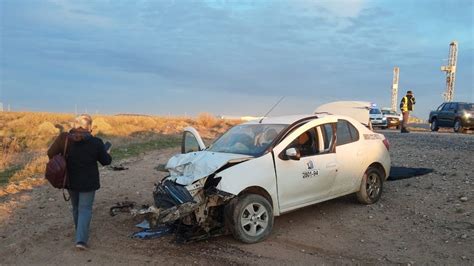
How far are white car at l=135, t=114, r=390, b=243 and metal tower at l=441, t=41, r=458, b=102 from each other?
6499 centimetres

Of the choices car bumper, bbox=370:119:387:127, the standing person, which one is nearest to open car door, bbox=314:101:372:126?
the standing person

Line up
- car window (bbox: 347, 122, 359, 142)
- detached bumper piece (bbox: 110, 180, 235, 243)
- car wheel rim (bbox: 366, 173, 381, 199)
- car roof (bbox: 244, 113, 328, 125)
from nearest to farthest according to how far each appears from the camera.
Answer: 1. detached bumper piece (bbox: 110, 180, 235, 243)
2. car roof (bbox: 244, 113, 328, 125)
3. car window (bbox: 347, 122, 359, 142)
4. car wheel rim (bbox: 366, 173, 381, 199)

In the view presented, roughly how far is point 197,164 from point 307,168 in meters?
1.75

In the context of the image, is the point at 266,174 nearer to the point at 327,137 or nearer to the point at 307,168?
the point at 307,168

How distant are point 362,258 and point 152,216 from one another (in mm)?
2823

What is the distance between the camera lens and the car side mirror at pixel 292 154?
22.7 ft

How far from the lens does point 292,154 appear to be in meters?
6.91

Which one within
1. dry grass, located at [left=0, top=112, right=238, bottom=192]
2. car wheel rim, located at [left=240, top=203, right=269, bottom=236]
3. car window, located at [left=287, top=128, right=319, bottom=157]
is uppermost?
car window, located at [left=287, top=128, right=319, bottom=157]

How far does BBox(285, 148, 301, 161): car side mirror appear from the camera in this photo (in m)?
6.91

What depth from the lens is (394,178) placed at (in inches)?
394

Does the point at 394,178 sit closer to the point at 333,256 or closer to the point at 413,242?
the point at 413,242

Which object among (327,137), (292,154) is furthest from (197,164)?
(327,137)

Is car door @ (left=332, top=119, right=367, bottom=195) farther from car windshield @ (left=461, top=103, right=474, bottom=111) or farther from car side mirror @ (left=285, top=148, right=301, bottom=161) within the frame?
car windshield @ (left=461, top=103, right=474, bottom=111)

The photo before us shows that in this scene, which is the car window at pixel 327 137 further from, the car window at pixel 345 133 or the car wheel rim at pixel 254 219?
the car wheel rim at pixel 254 219
